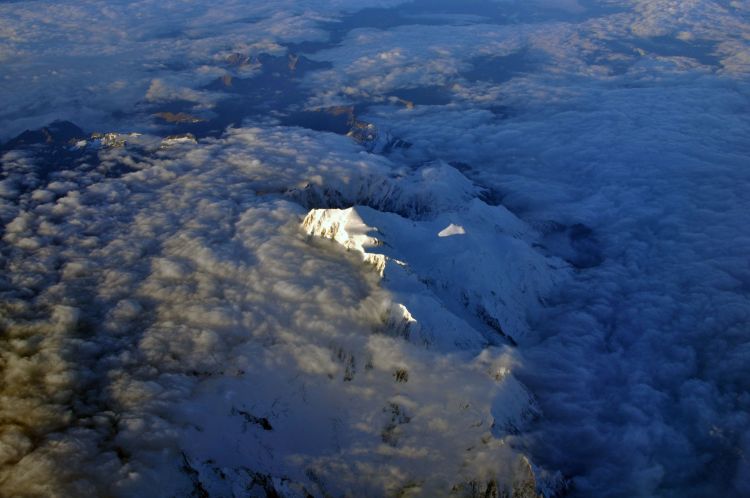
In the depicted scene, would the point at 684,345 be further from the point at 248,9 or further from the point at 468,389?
the point at 248,9

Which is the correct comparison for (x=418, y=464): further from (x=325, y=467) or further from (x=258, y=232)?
(x=258, y=232)

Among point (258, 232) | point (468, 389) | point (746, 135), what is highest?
point (258, 232)

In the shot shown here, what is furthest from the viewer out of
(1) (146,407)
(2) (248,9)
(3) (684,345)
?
(2) (248,9)

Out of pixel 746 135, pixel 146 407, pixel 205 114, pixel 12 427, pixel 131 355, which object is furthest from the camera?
pixel 205 114

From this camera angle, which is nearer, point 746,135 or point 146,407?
point 146,407

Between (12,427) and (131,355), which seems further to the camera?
(131,355)

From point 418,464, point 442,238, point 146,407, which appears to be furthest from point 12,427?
point 442,238

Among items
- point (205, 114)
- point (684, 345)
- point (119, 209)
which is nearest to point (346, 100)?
point (205, 114)

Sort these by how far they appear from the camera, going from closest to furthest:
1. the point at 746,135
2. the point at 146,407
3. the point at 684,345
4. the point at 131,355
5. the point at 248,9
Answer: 1. the point at 146,407
2. the point at 131,355
3. the point at 684,345
4. the point at 746,135
5. the point at 248,9

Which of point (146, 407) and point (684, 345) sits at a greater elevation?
point (146, 407)
